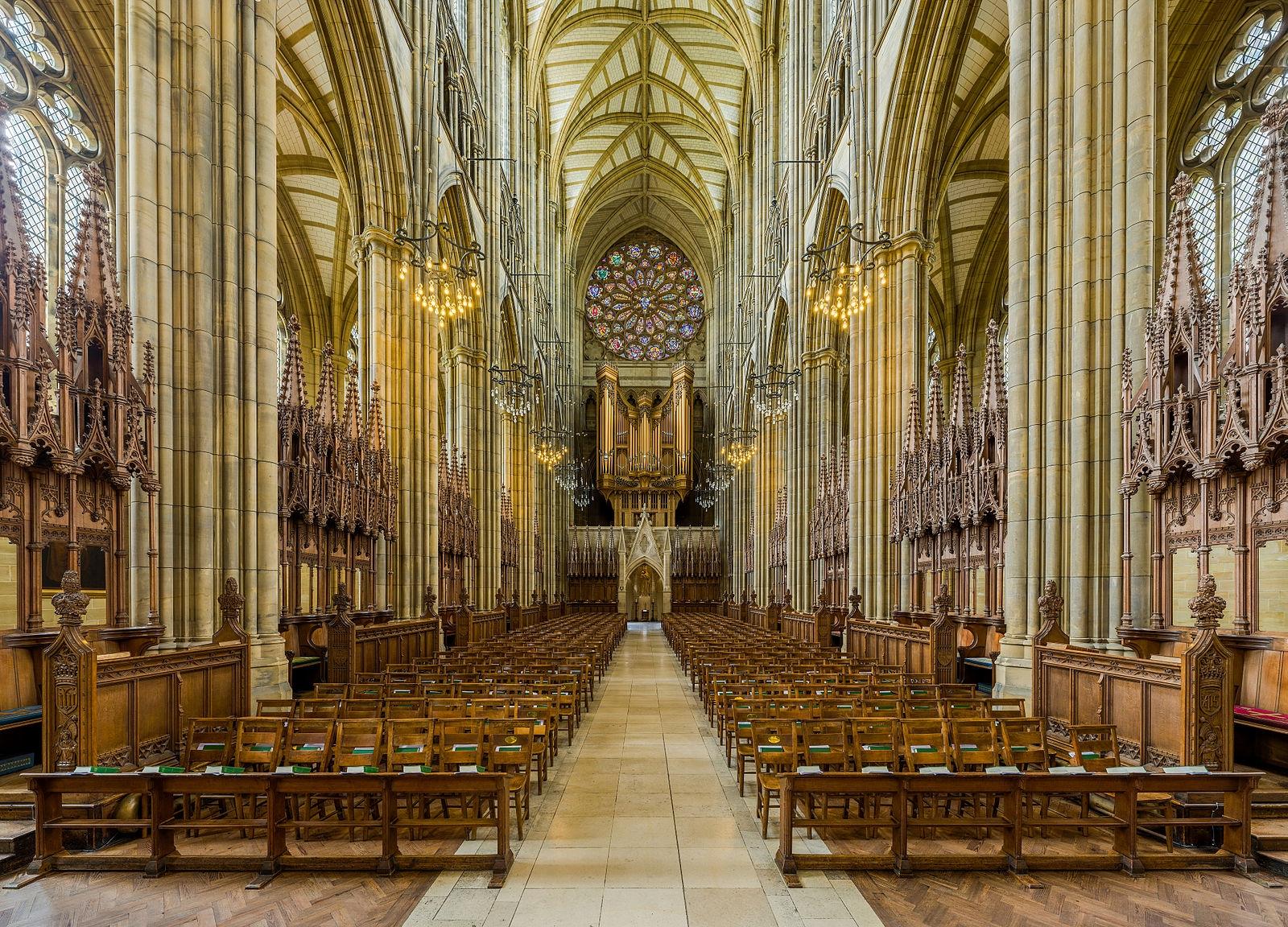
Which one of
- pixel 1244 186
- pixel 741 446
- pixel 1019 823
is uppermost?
pixel 1244 186

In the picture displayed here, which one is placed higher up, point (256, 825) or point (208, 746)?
point (208, 746)

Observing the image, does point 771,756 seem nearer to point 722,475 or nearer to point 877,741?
point 877,741

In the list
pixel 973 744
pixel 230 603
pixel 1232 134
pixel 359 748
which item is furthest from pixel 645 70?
pixel 359 748

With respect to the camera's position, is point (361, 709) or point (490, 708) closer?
point (361, 709)

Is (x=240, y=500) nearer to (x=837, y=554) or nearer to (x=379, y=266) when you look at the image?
(x=379, y=266)

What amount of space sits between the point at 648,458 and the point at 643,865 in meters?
42.8

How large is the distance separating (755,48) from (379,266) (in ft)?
85.5

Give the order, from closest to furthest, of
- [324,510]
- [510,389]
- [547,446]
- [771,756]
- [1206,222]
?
[771,756] → [324,510] → [1206,222] → [510,389] → [547,446]

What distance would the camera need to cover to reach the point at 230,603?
9.39 metres

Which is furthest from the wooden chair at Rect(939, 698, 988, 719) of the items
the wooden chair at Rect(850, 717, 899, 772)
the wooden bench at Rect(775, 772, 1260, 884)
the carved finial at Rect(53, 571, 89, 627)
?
the carved finial at Rect(53, 571, 89, 627)

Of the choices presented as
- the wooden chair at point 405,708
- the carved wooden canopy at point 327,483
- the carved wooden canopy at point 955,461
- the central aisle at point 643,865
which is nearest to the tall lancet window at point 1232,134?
the carved wooden canopy at point 955,461

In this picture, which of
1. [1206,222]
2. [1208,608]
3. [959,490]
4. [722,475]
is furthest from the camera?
[722,475]

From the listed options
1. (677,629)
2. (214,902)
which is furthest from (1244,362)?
(677,629)

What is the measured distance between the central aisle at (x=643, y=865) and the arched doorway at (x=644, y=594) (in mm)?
37148
